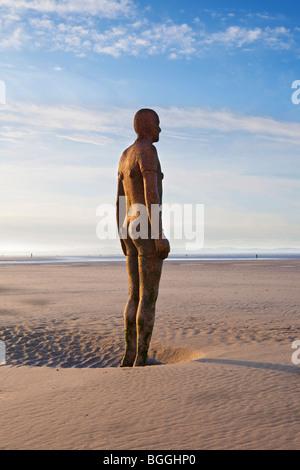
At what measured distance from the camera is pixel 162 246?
5910 mm

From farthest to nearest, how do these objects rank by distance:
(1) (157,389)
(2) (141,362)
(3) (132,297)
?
(3) (132,297), (2) (141,362), (1) (157,389)

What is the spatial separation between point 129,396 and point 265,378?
65.8 inches

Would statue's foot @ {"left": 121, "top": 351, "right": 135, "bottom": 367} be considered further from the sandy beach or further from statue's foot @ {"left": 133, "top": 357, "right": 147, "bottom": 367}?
the sandy beach

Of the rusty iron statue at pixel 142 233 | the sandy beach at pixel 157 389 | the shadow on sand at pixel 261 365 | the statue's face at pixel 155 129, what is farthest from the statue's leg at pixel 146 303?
the statue's face at pixel 155 129

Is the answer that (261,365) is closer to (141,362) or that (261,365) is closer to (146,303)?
(141,362)

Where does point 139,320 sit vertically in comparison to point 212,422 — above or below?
above

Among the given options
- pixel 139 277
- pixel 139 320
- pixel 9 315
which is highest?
pixel 139 277

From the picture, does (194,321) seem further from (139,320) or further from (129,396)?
(129,396)

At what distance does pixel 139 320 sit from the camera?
6.04 m

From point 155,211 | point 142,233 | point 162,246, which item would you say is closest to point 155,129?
point 155,211

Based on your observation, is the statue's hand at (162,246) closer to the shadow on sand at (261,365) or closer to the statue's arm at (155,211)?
the statue's arm at (155,211)

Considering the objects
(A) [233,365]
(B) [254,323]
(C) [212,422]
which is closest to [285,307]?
(B) [254,323]

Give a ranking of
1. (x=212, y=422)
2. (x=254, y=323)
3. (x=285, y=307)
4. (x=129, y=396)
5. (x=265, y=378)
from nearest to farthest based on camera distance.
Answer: (x=212, y=422), (x=129, y=396), (x=265, y=378), (x=254, y=323), (x=285, y=307)

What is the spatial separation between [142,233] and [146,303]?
101cm
